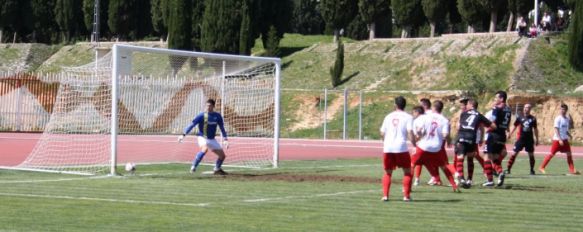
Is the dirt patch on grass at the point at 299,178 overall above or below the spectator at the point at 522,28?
below

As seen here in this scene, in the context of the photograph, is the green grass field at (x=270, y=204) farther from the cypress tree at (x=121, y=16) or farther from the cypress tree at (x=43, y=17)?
the cypress tree at (x=43, y=17)

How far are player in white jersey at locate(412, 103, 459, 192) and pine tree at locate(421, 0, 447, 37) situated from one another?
47.6 m

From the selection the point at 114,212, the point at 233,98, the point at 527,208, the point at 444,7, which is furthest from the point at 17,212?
the point at 444,7

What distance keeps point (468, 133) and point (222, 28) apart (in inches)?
2024

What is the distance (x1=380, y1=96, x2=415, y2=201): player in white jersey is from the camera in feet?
58.3

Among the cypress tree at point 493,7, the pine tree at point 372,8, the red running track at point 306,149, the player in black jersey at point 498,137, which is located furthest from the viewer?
the pine tree at point 372,8

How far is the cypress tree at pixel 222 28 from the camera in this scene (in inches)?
2827

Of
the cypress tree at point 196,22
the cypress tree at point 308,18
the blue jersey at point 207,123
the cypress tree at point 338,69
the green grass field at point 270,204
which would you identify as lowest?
the green grass field at point 270,204

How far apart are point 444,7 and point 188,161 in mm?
38749

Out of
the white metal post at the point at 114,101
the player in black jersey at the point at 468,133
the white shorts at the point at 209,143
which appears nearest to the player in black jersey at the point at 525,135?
the player in black jersey at the point at 468,133

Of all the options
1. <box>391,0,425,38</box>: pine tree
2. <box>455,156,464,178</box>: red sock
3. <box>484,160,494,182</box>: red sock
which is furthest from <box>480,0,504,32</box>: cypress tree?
<box>455,156,464,178</box>: red sock

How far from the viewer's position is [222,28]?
71875 millimetres

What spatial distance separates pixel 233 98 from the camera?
37344 millimetres

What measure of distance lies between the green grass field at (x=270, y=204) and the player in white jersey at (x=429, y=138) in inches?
26.4
